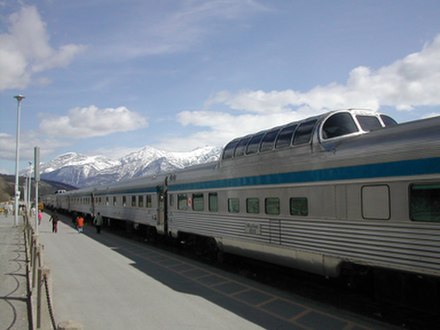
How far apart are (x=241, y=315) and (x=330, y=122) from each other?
4560mm

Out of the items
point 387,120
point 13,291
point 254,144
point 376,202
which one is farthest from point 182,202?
point 376,202

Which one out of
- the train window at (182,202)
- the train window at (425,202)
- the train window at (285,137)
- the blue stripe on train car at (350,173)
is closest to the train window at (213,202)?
the blue stripe on train car at (350,173)

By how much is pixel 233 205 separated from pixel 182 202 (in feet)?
15.1

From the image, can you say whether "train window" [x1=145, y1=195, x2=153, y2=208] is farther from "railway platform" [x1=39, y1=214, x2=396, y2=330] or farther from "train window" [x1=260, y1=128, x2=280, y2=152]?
"train window" [x1=260, y1=128, x2=280, y2=152]

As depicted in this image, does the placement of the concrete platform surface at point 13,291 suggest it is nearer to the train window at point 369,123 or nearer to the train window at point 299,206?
the train window at point 299,206

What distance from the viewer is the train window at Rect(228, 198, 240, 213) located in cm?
1255

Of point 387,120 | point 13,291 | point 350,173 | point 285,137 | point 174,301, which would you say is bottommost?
point 174,301

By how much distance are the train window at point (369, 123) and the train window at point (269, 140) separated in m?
2.18

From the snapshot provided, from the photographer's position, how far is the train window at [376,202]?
25.0 feet

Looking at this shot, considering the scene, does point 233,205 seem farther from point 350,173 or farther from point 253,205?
point 350,173

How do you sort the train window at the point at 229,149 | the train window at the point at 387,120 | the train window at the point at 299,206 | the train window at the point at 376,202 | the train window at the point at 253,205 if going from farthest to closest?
the train window at the point at 229,149
the train window at the point at 253,205
the train window at the point at 387,120
the train window at the point at 299,206
the train window at the point at 376,202

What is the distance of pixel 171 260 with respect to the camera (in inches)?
601

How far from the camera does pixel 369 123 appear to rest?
33.1ft

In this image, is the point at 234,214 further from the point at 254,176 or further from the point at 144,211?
the point at 144,211
